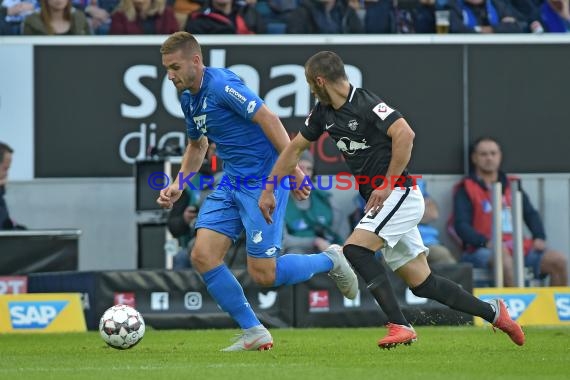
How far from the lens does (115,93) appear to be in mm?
16312

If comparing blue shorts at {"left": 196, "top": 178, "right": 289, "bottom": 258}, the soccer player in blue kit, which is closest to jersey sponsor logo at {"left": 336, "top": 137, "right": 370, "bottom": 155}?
the soccer player in blue kit

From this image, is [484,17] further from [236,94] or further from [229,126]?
[236,94]

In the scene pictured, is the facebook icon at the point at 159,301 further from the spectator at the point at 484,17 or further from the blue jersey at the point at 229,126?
the spectator at the point at 484,17

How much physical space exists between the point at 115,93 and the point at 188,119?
6.48m

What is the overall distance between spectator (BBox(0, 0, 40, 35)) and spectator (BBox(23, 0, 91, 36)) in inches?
7.9

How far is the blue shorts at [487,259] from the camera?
625 inches

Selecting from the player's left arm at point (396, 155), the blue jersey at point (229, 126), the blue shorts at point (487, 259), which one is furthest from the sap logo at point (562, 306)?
the player's left arm at point (396, 155)

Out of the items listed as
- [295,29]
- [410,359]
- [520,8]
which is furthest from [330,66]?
[520,8]

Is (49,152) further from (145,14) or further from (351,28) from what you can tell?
(351,28)

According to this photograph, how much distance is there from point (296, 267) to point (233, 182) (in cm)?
79

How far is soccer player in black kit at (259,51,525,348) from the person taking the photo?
9320 mm

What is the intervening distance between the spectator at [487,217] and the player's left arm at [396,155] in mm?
6981

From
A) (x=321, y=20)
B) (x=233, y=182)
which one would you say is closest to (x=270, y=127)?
(x=233, y=182)

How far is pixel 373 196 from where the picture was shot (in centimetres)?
917
